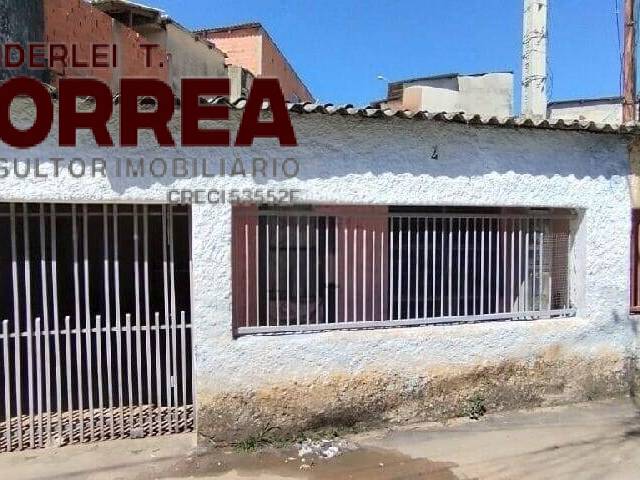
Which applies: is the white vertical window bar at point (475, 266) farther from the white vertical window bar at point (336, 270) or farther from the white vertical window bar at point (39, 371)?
the white vertical window bar at point (39, 371)

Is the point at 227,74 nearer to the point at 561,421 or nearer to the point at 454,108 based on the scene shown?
the point at 454,108

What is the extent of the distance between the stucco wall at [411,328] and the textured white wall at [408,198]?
1cm

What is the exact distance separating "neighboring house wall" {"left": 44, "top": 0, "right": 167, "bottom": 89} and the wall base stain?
5.26 m

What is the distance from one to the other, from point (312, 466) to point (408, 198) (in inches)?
97.5

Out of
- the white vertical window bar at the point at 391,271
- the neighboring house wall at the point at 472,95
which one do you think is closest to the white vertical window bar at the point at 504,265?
the white vertical window bar at the point at 391,271

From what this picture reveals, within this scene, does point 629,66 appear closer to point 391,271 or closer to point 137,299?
point 391,271

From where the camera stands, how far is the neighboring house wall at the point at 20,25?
5995 mm

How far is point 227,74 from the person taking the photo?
11.7 m

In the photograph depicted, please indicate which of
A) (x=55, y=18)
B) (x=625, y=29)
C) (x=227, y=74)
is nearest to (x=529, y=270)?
(x=625, y=29)

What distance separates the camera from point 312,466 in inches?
164

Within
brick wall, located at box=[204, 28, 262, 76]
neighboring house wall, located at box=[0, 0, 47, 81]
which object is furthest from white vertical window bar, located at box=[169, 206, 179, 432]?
brick wall, located at box=[204, 28, 262, 76]

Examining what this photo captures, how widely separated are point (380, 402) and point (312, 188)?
2098 mm

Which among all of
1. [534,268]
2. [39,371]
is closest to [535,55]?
[534,268]

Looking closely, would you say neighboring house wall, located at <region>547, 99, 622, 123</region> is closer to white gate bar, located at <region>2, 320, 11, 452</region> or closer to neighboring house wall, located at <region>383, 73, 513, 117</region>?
neighboring house wall, located at <region>383, 73, 513, 117</region>
